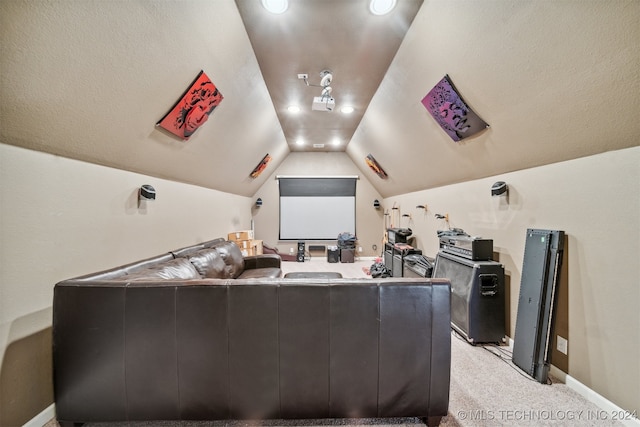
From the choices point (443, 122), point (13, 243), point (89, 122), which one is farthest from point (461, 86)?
point (13, 243)

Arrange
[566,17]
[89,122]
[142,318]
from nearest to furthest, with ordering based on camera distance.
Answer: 1. [566,17]
2. [142,318]
3. [89,122]

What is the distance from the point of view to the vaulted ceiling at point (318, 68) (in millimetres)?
1150

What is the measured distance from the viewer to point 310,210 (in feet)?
20.9

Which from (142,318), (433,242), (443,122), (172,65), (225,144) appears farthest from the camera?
(433,242)

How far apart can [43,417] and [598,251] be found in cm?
364

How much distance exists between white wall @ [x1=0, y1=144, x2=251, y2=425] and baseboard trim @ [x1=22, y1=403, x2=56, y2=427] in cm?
12

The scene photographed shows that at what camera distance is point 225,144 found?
3154 millimetres

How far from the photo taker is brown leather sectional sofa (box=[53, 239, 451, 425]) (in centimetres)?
133

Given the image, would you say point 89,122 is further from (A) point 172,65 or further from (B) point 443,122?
(B) point 443,122

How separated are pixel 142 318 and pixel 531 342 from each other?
2763mm

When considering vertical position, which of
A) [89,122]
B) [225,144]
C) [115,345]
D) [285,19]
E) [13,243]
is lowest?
[115,345]

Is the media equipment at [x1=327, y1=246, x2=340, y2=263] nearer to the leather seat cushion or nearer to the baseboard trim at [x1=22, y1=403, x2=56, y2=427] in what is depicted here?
the leather seat cushion

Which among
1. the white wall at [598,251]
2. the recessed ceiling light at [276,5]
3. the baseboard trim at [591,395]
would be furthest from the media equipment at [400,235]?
the recessed ceiling light at [276,5]

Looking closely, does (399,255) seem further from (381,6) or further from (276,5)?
(276,5)
